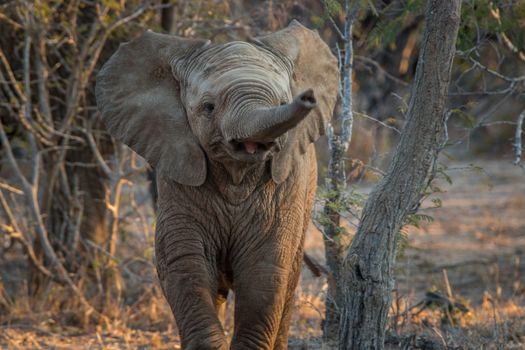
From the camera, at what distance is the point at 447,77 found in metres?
5.40

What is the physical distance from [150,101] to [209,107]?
70cm

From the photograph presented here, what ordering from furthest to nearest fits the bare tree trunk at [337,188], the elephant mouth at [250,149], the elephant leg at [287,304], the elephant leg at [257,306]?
the bare tree trunk at [337,188]
the elephant leg at [287,304]
the elephant leg at [257,306]
the elephant mouth at [250,149]

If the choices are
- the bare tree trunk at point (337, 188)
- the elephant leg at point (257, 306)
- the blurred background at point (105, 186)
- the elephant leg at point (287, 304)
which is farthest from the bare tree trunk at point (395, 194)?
the blurred background at point (105, 186)

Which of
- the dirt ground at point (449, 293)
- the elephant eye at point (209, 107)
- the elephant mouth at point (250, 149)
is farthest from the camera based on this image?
the dirt ground at point (449, 293)

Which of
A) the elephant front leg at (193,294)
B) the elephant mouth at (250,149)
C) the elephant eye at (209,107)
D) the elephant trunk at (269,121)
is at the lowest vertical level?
the elephant front leg at (193,294)

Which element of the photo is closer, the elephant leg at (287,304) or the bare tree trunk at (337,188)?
the elephant leg at (287,304)

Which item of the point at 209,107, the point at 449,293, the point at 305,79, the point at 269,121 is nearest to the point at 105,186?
the point at 449,293

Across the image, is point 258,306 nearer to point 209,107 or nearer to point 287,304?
point 287,304

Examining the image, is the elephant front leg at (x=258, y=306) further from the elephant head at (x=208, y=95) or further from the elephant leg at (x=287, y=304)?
the elephant leg at (x=287, y=304)

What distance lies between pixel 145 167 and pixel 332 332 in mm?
2233

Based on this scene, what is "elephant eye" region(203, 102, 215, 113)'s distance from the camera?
530cm

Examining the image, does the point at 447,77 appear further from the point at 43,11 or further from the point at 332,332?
the point at 43,11

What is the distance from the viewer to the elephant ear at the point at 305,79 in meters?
5.73

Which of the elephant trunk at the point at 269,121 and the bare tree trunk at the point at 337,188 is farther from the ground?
the bare tree trunk at the point at 337,188
